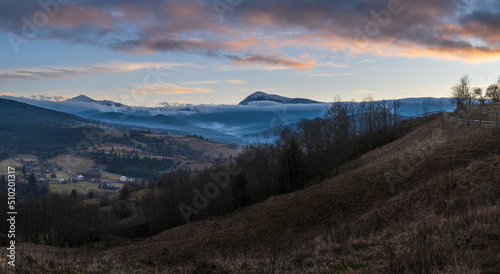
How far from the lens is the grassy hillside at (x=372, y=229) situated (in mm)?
8539

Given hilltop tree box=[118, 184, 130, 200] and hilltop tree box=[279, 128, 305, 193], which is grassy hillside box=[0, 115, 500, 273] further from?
hilltop tree box=[118, 184, 130, 200]

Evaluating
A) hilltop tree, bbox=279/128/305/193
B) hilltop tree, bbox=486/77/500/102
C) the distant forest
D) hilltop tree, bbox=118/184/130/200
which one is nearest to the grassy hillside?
hilltop tree, bbox=279/128/305/193

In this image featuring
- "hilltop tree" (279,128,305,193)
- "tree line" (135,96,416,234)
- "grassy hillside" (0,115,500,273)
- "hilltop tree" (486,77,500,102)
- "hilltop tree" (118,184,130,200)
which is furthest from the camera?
"hilltop tree" (118,184,130,200)

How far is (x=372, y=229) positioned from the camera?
620 inches

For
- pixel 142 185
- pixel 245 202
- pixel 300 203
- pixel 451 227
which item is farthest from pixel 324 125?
pixel 142 185

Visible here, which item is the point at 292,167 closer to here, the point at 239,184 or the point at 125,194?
the point at 239,184

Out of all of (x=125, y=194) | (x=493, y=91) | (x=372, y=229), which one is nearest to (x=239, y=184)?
(x=372, y=229)

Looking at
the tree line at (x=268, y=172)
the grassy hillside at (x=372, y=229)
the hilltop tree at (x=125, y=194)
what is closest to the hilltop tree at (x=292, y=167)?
the tree line at (x=268, y=172)

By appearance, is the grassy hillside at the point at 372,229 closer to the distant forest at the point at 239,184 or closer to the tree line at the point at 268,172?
the tree line at the point at 268,172

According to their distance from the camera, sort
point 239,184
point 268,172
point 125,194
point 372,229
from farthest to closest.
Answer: point 125,194, point 268,172, point 239,184, point 372,229

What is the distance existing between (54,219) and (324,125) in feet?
215

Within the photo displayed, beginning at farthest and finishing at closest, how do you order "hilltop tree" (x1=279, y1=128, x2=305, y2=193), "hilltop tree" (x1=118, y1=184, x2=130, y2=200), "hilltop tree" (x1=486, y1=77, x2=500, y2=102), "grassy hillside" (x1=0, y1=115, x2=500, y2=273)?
"hilltop tree" (x1=118, y1=184, x2=130, y2=200), "hilltop tree" (x1=486, y1=77, x2=500, y2=102), "hilltop tree" (x1=279, y1=128, x2=305, y2=193), "grassy hillside" (x1=0, y1=115, x2=500, y2=273)

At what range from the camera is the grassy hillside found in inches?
336

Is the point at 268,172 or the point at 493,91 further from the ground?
the point at 493,91
